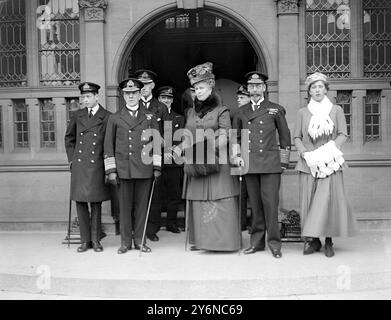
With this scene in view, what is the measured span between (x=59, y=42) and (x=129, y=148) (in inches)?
108

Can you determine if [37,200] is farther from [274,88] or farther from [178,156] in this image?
[274,88]

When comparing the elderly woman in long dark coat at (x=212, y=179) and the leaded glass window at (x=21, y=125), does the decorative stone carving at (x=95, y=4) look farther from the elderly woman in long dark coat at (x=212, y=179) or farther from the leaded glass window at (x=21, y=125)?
the elderly woman in long dark coat at (x=212, y=179)

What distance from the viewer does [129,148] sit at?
7.25 m

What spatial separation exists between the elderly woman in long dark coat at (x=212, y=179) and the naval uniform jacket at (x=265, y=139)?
29cm

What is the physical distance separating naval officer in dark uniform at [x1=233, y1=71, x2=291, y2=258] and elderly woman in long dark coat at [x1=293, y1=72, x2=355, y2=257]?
24 centimetres

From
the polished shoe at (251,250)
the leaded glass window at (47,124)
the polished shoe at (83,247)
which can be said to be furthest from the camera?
the leaded glass window at (47,124)

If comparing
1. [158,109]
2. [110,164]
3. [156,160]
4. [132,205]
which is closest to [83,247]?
[132,205]

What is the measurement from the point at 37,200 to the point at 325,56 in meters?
4.85

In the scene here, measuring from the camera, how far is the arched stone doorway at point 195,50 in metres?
11.8

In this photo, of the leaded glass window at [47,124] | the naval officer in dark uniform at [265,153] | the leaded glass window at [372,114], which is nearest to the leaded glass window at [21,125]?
the leaded glass window at [47,124]

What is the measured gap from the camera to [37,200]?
9031 millimetres

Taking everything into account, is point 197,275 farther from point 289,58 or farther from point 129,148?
point 289,58

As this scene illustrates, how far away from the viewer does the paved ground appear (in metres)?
5.86

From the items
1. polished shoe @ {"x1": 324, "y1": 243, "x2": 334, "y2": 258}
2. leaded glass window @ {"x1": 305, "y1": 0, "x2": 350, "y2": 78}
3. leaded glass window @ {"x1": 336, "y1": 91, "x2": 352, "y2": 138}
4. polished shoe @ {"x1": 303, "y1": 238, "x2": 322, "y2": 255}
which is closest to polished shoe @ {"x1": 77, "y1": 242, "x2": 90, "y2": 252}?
polished shoe @ {"x1": 303, "y1": 238, "x2": 322, "y2": 255}
